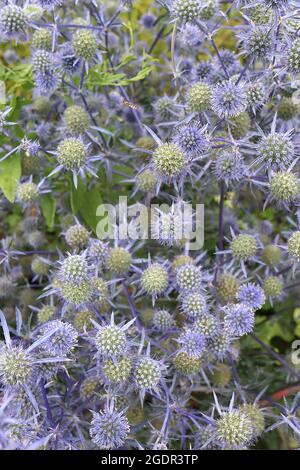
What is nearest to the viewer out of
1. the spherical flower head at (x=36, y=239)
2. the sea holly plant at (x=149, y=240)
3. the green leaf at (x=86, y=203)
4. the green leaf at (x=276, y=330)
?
the sea holly plant at (x=149, y=240)

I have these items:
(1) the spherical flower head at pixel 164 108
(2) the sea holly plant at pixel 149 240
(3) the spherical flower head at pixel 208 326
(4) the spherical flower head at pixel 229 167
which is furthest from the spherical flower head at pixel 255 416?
(1) the spherical flower head at pixel 164 108

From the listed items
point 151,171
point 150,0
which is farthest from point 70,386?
point 150,0

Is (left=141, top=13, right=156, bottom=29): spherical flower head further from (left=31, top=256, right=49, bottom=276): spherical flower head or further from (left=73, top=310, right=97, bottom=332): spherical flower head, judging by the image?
(left=73, top=310, right=97, bottom=332): spherical flower head

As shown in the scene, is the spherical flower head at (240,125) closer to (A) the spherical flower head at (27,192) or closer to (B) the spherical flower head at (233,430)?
(A) the spherical flower head at (27,192)

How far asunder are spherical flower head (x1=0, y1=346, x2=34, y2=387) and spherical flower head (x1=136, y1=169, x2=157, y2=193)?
0.74m

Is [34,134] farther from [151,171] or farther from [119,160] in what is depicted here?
[151,171]

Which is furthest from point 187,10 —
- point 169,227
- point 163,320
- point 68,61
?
point 163,320

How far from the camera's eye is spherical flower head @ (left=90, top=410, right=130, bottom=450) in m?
1.60

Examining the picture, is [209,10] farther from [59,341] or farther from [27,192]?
[59,341]

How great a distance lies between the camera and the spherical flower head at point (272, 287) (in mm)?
Result: 1991

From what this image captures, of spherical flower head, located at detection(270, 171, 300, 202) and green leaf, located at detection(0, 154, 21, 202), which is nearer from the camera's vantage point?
spherical flower head, located at detection(270, 171, 300, 202)

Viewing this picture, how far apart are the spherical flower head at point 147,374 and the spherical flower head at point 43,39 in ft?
4.01

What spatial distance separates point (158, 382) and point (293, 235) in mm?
636

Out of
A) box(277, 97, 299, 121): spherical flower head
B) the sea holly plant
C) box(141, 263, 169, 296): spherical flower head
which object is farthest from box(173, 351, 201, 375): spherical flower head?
box(277, 97, 299, 121): spherical flower head
